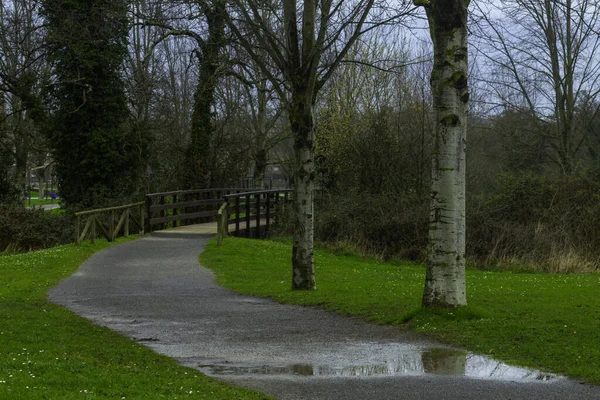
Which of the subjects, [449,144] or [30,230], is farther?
[30,230]

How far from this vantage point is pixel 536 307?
476 inches

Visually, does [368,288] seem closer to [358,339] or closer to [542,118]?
[358,339]

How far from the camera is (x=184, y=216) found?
29.7 m

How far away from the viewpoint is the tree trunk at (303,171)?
14508 mm

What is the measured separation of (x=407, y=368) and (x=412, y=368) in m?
0.05

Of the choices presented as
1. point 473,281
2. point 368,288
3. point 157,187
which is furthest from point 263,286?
point 157,187

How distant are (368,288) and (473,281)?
317 centimetres

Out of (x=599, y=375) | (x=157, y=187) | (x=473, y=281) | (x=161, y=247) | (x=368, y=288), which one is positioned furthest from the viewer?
(x=157, y=187)


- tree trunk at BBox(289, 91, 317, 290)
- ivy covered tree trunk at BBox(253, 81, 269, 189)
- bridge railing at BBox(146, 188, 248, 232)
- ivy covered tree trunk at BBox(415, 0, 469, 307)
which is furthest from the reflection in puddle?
ivy covered tree trunk at BBox(253, 81, 269, 189)

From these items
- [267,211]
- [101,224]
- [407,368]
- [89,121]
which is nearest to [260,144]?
[89,121]

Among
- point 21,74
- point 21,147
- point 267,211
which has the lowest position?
point 267,211

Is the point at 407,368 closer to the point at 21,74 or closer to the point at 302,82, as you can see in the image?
the point at 302,82

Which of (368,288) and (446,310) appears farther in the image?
(368,288)

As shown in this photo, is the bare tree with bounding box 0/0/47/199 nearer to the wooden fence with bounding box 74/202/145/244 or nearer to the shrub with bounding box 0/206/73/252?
the shrub with bounding box 0/206/73/252
